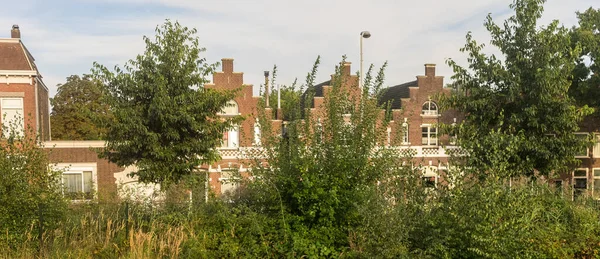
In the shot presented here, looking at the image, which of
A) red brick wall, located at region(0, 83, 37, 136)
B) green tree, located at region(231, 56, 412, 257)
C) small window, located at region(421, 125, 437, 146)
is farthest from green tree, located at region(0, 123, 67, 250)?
small window, located at region(421, 125, 437, 146)

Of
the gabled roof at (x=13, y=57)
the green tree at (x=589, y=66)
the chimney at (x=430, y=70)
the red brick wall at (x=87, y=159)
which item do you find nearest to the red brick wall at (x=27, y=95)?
the gabled roof at (x=13, y=57)

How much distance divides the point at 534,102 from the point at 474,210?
317 inches

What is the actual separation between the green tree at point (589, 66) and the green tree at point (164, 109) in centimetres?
1708

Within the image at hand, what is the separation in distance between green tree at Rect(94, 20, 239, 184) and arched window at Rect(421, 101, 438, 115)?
14.3 m

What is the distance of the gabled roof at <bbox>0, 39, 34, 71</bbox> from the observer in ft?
73.7

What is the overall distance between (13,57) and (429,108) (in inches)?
839

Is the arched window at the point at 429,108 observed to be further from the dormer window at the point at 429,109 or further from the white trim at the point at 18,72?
the white trim at the point at 18,72

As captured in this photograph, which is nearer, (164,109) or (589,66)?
(164,109)

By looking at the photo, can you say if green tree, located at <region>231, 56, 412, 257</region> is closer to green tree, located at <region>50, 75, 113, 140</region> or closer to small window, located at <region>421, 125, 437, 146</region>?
small window, located at <region>421, 125, 437, 146</region>

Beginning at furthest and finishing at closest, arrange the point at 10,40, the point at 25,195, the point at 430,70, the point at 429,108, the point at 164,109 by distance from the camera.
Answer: the point at 429,108 < the point at 430,70 < the point at 10,40 < the point at 164,109 < the point at 25,195

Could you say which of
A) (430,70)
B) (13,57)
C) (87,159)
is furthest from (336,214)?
(13,57)

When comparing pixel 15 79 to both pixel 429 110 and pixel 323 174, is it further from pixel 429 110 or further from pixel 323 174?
pixel 429 110

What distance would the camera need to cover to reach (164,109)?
45.6 ft

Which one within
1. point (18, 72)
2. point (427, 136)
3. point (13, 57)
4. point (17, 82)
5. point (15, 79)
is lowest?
point (427, 136)
